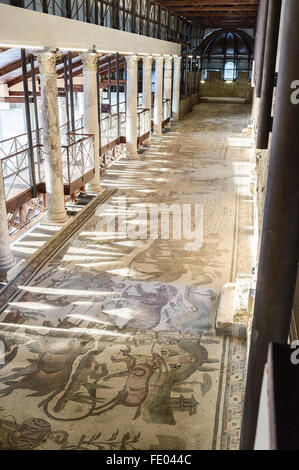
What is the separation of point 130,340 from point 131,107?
11.1m

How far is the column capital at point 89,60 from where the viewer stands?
10.7m

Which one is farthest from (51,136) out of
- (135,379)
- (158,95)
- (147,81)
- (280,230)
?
(158,95)

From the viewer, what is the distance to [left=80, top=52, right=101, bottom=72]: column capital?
10664mm

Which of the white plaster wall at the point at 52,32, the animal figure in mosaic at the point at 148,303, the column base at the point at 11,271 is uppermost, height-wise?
the white plaster wall at the point at 52,32

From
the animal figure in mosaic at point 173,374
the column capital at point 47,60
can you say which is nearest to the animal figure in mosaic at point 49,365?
the animal figure in mosaic at point 173,374

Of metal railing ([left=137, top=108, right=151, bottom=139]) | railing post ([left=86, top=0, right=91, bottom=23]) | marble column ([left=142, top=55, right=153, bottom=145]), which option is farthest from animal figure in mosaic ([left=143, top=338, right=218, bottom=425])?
marble column ([left=142, top=55, right=153, bottom=145])

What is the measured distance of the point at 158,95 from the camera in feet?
64.2

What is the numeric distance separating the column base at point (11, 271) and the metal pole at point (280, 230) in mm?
5365

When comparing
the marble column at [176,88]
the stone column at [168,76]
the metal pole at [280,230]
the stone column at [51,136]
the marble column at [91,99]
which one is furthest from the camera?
the marble column at [176,88]

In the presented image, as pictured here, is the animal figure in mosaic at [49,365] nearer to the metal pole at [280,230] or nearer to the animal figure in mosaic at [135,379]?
the animal figure in mosaic at [135,379]

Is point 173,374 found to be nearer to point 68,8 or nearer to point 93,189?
point 93,189
